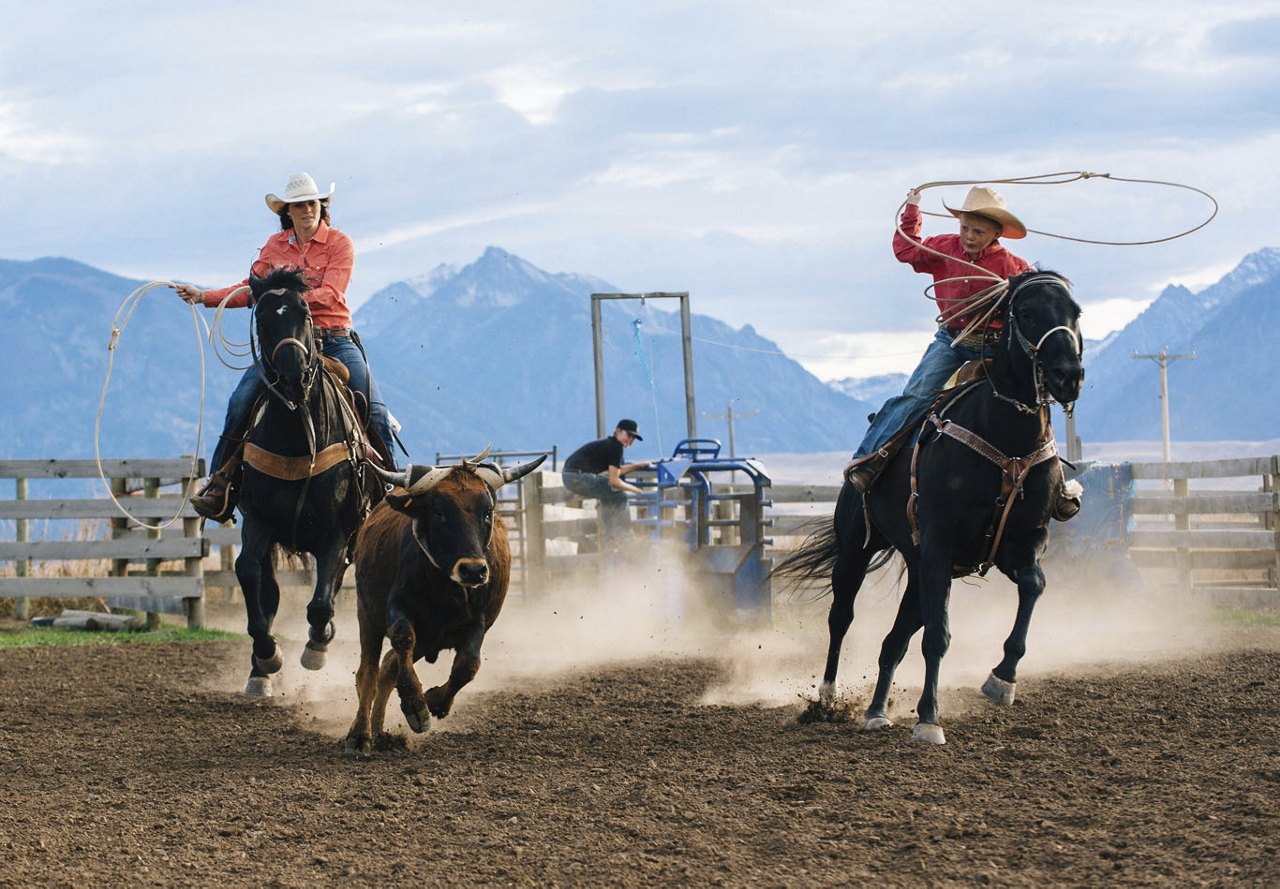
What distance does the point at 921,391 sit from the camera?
7797 mm

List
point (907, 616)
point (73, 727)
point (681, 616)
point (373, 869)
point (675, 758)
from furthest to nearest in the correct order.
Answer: point (681, 616)
point (73, 727)
point (907, 616)
point (675, 758)
point (373, 869)

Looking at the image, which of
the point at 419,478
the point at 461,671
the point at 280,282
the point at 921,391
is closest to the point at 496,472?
the point at 419,478

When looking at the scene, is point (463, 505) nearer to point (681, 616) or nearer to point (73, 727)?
point (73, 727)

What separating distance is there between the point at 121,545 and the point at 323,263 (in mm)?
6766

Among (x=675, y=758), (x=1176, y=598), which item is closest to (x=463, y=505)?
(x=675, y=758)

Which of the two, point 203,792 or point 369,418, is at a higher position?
point 369,418

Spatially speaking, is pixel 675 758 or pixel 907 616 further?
pixel 907 616

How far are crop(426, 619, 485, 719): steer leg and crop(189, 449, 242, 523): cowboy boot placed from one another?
84.7 inches

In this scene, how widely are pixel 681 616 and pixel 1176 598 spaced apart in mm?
4718

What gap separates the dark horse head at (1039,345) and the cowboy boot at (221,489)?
431cm

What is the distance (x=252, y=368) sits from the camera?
879cm

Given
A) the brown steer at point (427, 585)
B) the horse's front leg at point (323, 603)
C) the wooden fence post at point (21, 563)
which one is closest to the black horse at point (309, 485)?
the horse's front leg at point (323, 603)

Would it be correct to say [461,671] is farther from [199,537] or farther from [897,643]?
[199,537]

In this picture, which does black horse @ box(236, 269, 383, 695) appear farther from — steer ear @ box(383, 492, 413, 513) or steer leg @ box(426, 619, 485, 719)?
steer ear @ box(383, 492, 413, 513)
